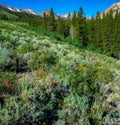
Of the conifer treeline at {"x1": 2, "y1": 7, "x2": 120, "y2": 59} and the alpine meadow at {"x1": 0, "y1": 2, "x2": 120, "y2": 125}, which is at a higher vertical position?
the conifer treeline at {"x1": 2, "y1": 7, "x2": 120, "y2": 59}

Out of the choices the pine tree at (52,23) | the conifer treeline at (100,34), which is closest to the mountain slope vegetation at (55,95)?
the conifer treeline at (100,34)

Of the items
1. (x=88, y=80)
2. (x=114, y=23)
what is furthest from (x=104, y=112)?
(x=114, y=23)

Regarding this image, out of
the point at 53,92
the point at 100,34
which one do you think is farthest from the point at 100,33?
the point at 53,92

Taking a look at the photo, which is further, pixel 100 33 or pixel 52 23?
pixel 52 23

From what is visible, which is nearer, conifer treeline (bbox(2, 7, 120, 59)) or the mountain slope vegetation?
the mountain slope vegetation

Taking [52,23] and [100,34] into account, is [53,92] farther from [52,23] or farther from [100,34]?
[52,23]

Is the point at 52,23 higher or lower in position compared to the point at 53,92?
higher

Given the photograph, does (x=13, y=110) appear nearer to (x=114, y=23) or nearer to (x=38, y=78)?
(x=38, y=78)

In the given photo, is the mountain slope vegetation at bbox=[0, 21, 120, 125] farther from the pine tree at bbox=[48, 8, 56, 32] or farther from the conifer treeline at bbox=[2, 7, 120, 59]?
the pine tree at bbox=[48, 8, 56, 32]

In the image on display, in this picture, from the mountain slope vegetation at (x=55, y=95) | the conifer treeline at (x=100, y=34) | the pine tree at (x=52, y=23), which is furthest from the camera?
the pine tree at (x=52, y=23)

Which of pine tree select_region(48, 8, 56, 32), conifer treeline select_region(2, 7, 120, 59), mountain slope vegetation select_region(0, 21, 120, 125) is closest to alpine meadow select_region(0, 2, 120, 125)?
mountain slope vegetation select_region(0, 21, 120, 125)

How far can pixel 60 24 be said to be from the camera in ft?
276

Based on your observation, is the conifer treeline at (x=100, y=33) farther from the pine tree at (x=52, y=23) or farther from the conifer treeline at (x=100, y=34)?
the pine tree at (x=52, y=23)

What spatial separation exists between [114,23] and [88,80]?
65.1m
